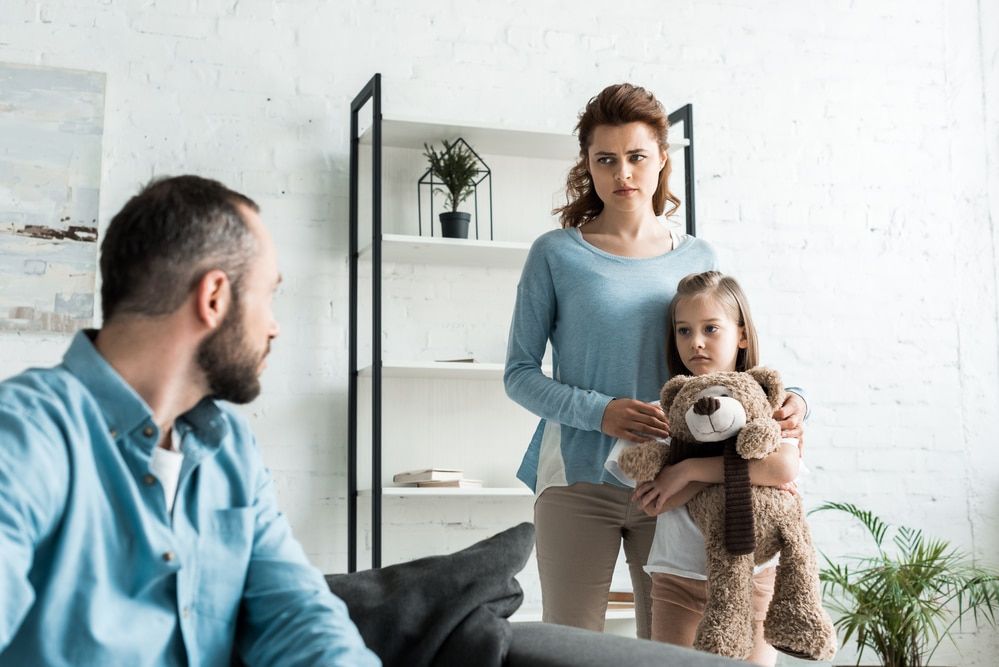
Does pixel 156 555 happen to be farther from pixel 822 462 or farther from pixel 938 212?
pixel 938 212

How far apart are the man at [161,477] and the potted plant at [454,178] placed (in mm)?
2062

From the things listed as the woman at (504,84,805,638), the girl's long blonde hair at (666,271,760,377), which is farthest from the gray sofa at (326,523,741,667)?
the girl's long blonde hair at (666,271,760,377)

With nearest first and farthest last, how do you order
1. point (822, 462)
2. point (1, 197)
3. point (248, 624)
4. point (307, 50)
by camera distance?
point (248, 624)
point (1, 197)
point (307, 50)
point (822, 462)

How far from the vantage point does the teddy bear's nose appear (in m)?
1.79

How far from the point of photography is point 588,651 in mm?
1236

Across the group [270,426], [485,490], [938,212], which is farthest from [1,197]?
[938,212]

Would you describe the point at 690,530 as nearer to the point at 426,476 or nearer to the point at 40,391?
the point at 40,391

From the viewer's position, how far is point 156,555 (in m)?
1.07

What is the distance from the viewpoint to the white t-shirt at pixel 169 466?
115 centimetres

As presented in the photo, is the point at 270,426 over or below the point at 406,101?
below

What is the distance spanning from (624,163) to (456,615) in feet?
3.33

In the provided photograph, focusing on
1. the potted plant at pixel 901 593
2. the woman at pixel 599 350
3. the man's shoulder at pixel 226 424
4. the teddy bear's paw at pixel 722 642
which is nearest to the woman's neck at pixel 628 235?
the woman at pixel 599 350

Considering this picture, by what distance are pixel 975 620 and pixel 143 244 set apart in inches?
133

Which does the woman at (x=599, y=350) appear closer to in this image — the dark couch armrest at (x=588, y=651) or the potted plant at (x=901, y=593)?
the dark couch armrest at (x=588, y=651)
